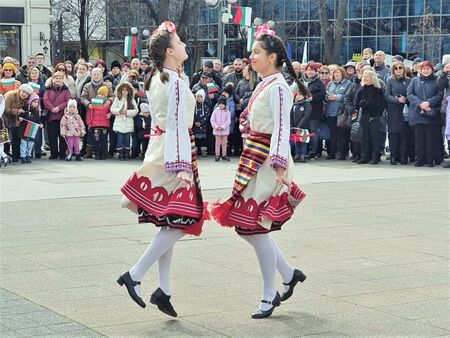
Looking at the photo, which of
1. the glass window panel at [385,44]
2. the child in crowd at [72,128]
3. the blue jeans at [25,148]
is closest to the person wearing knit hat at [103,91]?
the child in crowd at [72,128]

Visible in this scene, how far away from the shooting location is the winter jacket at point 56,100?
1906cm

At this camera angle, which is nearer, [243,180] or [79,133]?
[243,180]

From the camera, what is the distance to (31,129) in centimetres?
1834

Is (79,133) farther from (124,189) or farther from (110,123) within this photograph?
(124,189)

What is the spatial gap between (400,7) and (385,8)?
1.04 meters

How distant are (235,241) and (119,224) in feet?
5.19

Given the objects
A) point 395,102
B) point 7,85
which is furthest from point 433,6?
point 7,85

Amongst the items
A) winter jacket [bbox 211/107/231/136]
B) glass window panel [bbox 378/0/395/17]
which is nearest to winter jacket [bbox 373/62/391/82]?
winter jacket [bbox 211/107/231/136]

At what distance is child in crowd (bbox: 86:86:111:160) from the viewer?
62.7 ft

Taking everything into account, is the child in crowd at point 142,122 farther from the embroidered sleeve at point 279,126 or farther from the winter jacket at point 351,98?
the embroidered sleeve at point 279,126

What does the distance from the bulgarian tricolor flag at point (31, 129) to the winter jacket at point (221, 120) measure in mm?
3355

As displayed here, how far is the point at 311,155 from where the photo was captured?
19531 millimetres

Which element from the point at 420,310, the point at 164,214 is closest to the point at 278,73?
the point at 164,214

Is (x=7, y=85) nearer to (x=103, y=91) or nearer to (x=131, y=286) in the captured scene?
(x=103, y=91)
